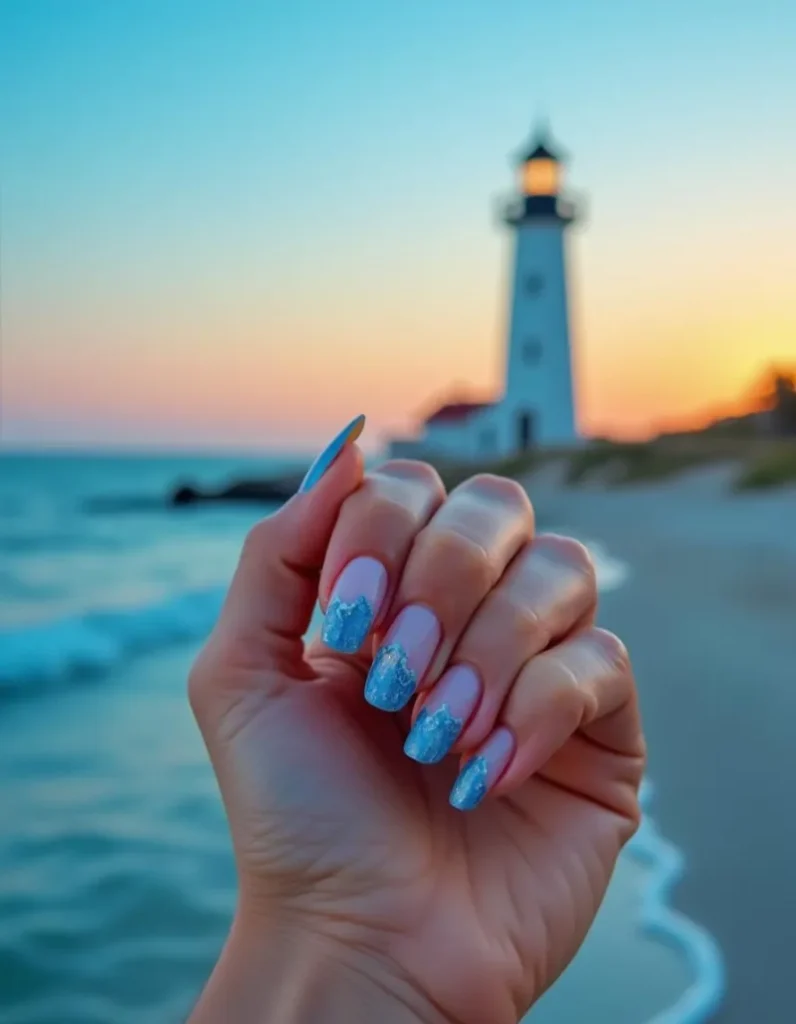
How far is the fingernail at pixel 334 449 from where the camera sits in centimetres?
106

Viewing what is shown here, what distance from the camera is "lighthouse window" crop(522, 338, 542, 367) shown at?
27.6 metres

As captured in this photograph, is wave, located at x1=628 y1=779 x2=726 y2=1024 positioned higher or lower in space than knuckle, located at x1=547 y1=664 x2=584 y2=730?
lower

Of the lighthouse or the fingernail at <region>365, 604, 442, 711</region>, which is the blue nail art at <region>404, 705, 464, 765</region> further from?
the lighthouse

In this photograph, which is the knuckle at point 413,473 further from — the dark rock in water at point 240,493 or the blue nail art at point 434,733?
the dark rock in water at point 240,493

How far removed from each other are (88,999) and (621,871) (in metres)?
1.31

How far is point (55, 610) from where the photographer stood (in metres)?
9.45

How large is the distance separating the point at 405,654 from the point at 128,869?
236 cm

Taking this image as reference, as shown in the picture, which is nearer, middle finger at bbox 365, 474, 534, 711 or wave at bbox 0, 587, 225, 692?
middle finger at bbox 365, 474, 534, 711

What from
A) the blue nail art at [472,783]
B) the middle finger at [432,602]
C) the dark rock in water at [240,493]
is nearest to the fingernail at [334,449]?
the middle finger at [432,602]

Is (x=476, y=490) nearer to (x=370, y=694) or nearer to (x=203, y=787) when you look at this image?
(x=370, y=694)

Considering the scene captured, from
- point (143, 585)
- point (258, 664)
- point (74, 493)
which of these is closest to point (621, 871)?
point (258, 664)

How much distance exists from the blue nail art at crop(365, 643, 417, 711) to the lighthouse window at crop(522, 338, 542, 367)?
2716 centimetres

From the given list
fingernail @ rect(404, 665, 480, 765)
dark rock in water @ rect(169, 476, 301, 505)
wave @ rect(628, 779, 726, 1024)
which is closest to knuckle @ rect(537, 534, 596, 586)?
fingernail @ rect(404, 665, 480, 765)

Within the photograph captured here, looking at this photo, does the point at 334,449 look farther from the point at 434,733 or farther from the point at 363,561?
the point at 434,733
